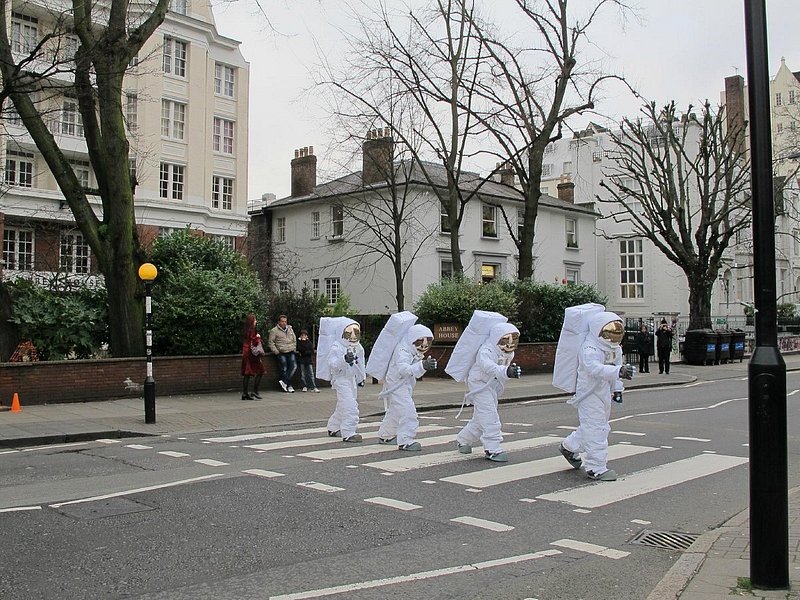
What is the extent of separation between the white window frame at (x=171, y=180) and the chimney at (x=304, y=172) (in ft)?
21.3

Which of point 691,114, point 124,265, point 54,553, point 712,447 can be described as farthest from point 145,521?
point 691,114

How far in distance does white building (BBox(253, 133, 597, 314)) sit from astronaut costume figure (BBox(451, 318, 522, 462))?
82.1 feet

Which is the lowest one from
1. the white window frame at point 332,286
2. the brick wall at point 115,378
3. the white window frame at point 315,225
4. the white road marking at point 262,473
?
the white road marking at point 262,473

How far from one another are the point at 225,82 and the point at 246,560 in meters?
42.6

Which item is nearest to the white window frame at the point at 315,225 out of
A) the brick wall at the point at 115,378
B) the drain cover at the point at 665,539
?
the brick wall at the point at 115,378

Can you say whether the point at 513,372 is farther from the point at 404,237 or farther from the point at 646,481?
the point at 404,237

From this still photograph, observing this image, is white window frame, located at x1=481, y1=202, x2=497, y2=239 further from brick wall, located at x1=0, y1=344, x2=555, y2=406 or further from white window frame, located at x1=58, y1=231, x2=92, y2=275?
brick wall, located at x1=0, y1=344, x2=555, y2=406

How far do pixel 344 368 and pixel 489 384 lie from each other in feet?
9.00

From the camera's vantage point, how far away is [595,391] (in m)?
9.01

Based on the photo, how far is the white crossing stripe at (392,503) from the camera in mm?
7475

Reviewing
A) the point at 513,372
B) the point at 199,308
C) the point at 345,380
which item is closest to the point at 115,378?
the point at 199,308

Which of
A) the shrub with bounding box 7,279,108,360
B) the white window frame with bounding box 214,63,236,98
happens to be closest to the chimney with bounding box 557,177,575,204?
the white window frame with bounding box 214,63,236,98

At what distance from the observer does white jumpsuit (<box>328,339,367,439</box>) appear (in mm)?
11680

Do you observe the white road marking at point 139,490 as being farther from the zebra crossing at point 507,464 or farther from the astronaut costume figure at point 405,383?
the astronaut costume figure at point 405,383
